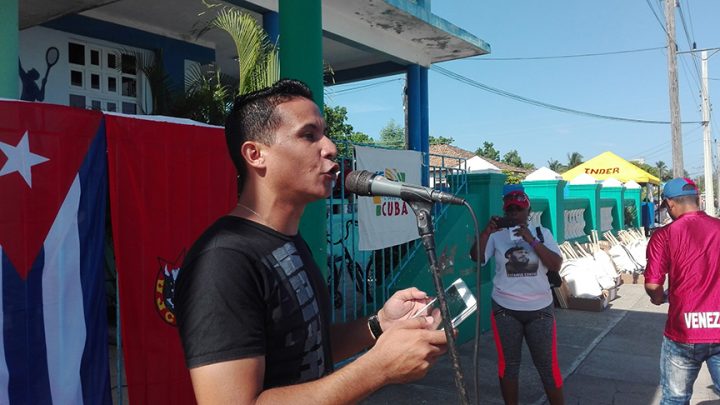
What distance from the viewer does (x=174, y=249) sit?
3484 millimetres

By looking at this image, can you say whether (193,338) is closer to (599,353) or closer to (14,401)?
(14,401)

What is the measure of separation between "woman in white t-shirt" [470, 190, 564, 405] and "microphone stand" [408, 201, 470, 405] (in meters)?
2.59

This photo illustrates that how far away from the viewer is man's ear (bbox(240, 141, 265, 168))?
1718 mm

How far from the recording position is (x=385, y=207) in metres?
5.89

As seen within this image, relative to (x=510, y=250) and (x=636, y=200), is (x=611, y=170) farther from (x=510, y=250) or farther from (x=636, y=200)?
(x=510, y=250)

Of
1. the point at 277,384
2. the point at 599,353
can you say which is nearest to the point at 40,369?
the point at 277,384

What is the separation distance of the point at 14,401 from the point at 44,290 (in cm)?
55

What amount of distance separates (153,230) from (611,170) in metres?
21.6

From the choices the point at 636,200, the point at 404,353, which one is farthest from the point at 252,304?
the point at 636,200

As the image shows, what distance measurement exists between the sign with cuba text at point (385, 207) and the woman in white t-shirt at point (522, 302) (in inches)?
43.3

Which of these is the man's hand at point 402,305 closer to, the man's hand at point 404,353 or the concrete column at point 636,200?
the man's hand at point 404,353

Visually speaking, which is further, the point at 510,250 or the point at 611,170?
the point at 611,170

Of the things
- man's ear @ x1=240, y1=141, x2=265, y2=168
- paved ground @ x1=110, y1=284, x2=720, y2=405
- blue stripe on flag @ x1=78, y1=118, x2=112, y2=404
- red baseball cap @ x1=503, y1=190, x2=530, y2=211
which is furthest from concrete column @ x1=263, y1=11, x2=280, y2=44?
man's ear @ x1=240, y1=141, x2=265, y2=168

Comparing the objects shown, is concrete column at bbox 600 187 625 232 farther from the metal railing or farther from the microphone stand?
the microphone stand
